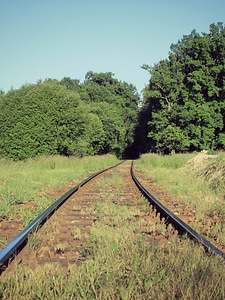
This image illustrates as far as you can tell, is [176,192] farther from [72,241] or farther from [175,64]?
[175,64]

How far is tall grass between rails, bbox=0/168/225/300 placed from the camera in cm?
321

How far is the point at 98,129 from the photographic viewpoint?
5769 cm

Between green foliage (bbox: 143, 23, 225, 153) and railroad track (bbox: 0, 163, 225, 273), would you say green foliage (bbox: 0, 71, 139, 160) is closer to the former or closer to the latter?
green foliage (bbox: 143, 23, 225, 153)

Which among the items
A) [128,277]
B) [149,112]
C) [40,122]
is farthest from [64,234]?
[149,112]

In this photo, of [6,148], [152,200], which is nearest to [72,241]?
[152,200]

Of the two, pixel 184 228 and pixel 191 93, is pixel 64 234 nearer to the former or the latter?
pixel 184 228

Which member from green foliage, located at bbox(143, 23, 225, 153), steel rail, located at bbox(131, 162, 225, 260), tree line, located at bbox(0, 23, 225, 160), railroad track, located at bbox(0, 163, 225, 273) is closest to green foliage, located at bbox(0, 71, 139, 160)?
tree line, located at bbox(0, 23, 225, 160)

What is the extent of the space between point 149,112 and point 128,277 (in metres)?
59.3

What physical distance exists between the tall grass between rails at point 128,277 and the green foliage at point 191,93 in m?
42.7

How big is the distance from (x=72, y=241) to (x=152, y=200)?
154 inches

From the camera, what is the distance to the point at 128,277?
3.55 metres

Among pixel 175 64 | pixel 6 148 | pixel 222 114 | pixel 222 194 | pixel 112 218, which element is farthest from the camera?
pixel 175 64

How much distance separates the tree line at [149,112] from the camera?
107 ft

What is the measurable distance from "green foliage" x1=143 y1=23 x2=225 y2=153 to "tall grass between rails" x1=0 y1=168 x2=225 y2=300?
42670 mm
